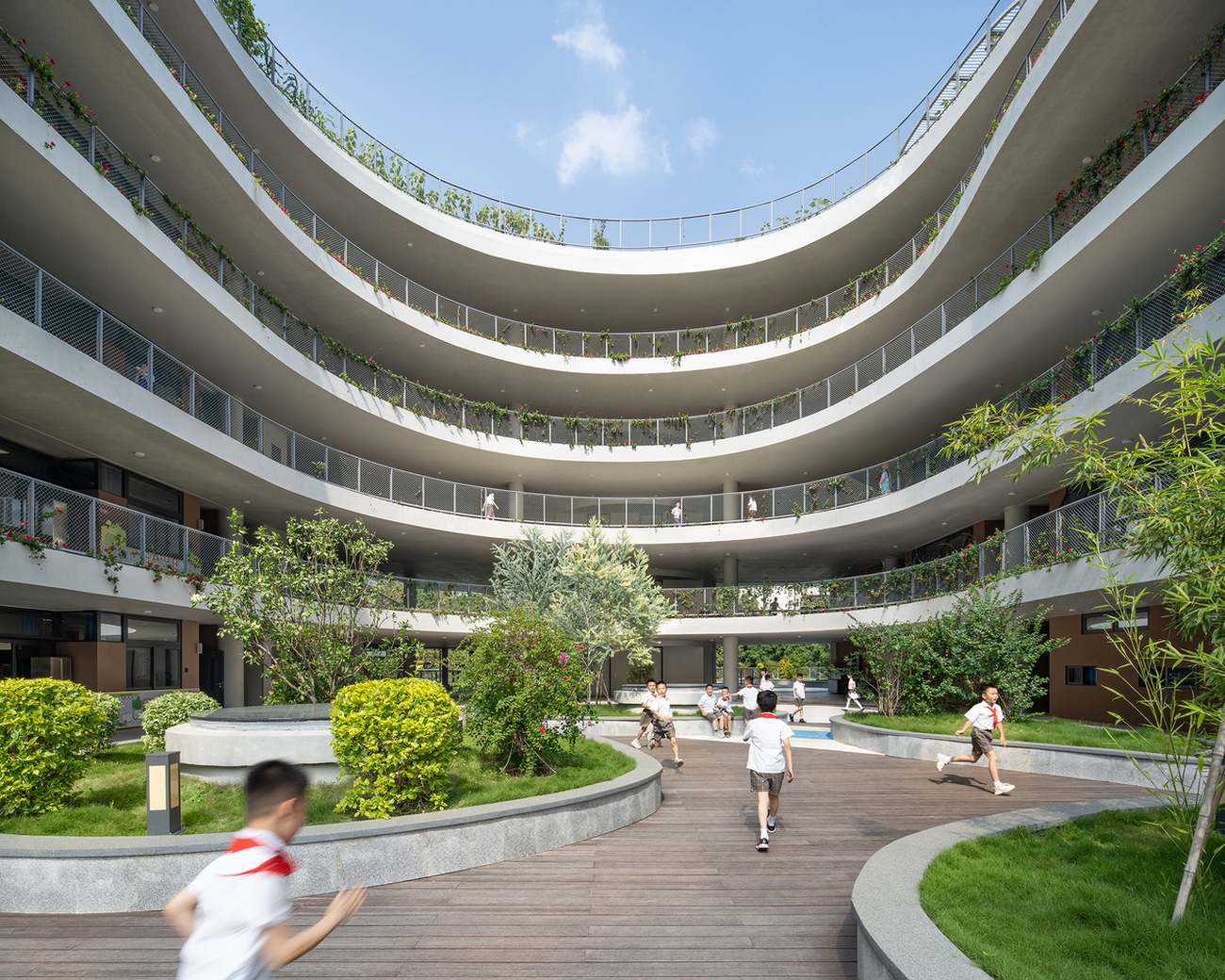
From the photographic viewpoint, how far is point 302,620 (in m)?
13.6

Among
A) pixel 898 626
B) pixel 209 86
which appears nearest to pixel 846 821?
pixel 898 626

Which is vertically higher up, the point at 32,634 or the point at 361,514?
the point at 361,514

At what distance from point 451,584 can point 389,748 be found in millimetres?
20210

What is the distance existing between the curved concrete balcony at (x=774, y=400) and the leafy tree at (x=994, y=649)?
6745 mm

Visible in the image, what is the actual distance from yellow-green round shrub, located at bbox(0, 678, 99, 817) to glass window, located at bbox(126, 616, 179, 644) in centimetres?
1119

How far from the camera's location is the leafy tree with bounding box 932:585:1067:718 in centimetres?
1816

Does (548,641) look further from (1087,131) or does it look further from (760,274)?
(760,274)

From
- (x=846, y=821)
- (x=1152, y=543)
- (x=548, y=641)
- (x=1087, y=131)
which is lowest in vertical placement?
(x=846, y=821)

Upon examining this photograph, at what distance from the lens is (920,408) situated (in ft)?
87.7

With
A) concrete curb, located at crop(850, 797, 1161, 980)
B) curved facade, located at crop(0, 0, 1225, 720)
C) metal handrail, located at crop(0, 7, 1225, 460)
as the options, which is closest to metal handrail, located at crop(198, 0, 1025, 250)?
curved facade, located at crop(0, 0, 1225, 720)

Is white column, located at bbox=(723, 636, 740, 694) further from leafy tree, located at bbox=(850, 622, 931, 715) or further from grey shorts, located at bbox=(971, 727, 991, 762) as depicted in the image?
grey shorts, located at bbox=(971, 727, 991, 762)

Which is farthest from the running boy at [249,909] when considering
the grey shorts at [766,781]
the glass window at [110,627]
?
the glass window at [110,627]

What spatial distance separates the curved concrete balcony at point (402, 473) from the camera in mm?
14828

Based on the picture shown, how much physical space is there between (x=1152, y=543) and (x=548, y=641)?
7438 millimetres
